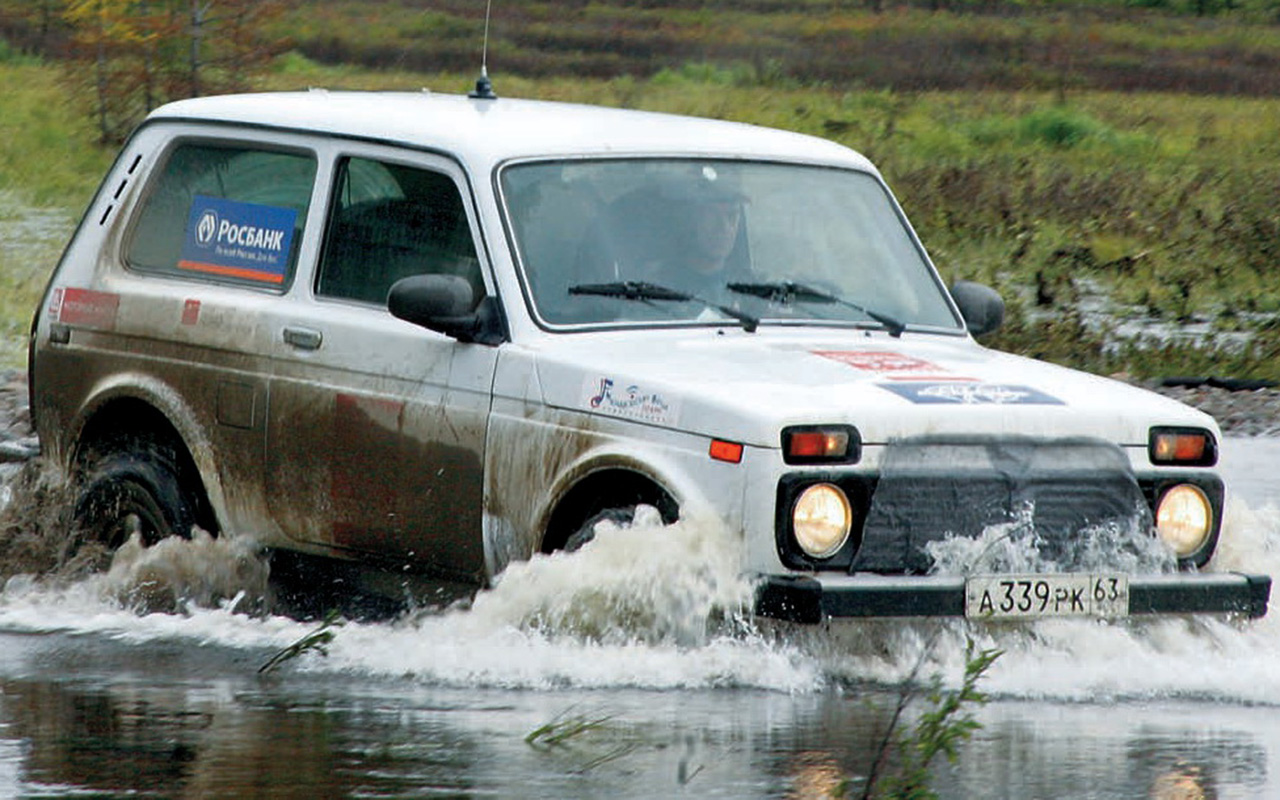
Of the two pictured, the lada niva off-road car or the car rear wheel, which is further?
the car rear wheel

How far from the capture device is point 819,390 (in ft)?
25.0

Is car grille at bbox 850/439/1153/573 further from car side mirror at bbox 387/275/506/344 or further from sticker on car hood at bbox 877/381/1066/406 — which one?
car side mirror at bbox 387/275/506/344

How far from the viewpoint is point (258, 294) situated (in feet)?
29.8

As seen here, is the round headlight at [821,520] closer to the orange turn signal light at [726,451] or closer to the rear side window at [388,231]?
the orange turn signal light at [726,451]

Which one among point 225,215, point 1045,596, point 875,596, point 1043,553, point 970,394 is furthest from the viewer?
point 225,215

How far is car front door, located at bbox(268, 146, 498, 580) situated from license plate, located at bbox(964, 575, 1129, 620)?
1.56 meters

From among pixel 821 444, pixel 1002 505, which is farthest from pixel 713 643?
pixel 1002 505

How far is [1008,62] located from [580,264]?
35.5m

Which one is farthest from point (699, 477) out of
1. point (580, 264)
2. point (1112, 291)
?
point (1112, 291)

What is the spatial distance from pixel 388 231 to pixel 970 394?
2.07m

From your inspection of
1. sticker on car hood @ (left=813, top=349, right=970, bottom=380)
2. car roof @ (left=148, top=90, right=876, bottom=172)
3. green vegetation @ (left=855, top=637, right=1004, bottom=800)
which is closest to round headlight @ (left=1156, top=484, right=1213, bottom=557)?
sticker on car hood @ (left=813, top=349, right=970, bottom=380)

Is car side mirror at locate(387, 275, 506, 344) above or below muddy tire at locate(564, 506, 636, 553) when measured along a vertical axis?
above

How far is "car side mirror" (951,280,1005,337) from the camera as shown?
9.13 metres

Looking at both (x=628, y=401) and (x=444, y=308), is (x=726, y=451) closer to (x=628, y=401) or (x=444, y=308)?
(x=628, y=401)
